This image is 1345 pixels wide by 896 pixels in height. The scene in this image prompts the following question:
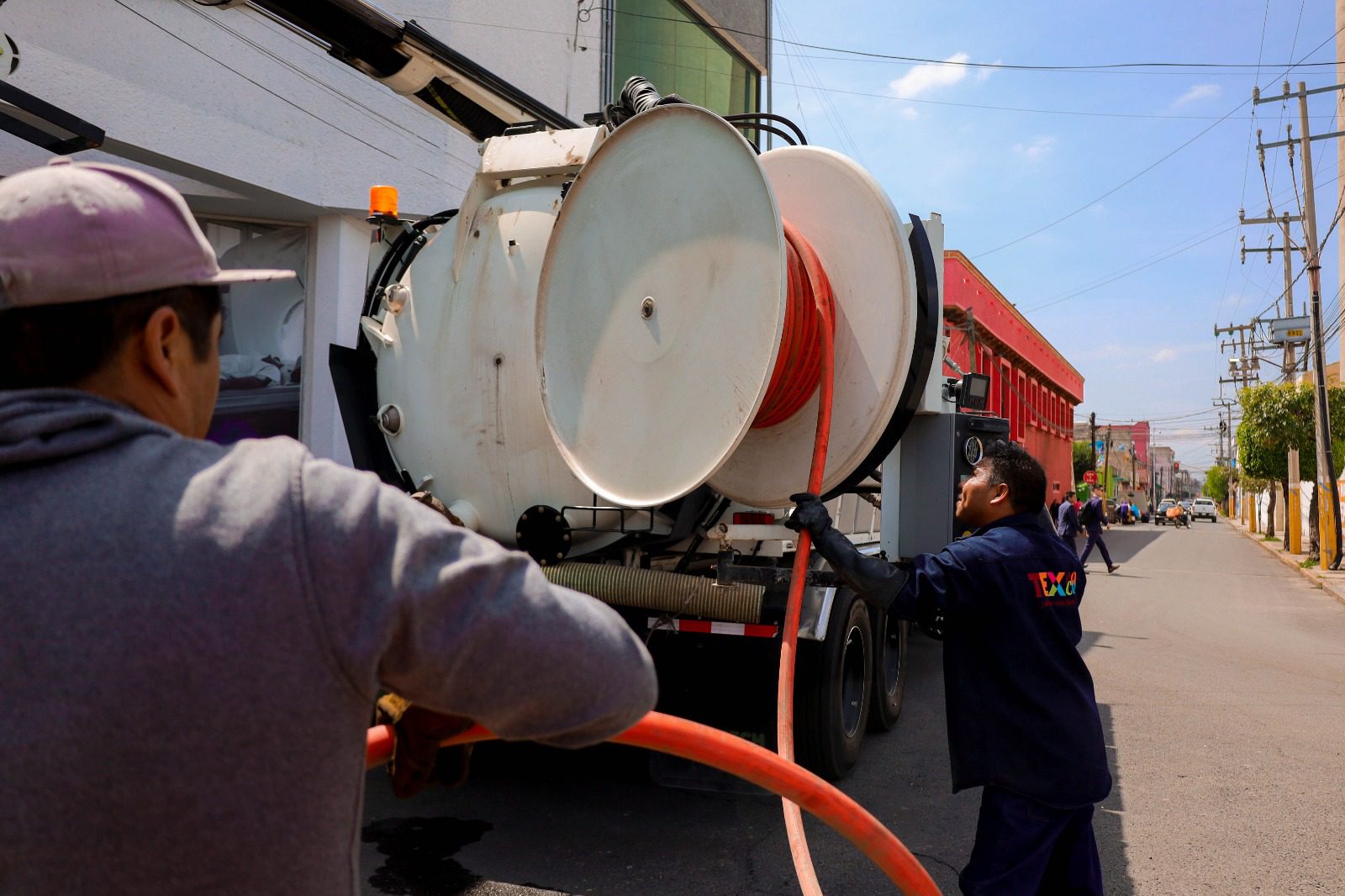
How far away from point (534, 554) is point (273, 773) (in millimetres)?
3934

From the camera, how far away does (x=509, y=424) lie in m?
4.85

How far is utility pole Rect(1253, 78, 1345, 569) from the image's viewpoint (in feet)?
66.8

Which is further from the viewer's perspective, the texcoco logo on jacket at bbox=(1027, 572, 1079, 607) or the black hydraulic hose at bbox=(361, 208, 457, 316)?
the black hydraulic hose at bbox=(361, 208, 457, 316)

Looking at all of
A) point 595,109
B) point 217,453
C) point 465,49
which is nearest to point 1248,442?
point 595,109

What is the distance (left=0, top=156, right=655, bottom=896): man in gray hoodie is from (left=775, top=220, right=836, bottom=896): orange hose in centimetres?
152

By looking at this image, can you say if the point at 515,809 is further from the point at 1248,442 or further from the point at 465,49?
the point at 1248,442

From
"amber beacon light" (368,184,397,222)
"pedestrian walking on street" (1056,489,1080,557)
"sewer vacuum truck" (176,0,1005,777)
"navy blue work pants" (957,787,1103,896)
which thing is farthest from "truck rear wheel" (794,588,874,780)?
"pedestrian walking on street" (1056,489,1080,557)

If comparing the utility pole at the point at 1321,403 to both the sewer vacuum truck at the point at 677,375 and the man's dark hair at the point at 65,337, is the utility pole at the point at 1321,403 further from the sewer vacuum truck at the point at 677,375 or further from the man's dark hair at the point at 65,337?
the man's dark hair at the point at 65,337

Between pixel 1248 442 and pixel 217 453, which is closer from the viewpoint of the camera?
pixel 217 453

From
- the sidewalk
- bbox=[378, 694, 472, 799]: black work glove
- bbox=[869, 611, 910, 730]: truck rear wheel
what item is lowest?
the sidewalk

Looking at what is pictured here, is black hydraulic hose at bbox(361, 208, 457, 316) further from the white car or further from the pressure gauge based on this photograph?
the white car

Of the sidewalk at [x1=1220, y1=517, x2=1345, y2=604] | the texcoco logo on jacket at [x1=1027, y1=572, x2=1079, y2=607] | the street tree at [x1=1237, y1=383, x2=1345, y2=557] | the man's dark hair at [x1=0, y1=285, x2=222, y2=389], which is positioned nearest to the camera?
the man's dark hair at [x1=0, y1=285, x2=222, y2=389]

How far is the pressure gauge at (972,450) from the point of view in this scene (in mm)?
4797

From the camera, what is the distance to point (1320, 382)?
2142cm
